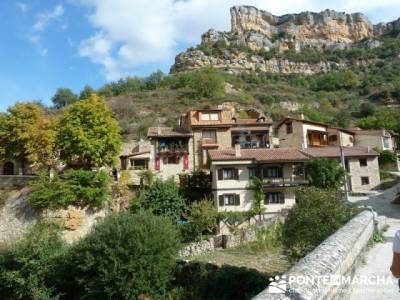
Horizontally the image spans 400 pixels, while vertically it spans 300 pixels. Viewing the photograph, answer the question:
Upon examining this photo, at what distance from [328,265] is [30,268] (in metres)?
21.9

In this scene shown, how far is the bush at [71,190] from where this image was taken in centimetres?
3027

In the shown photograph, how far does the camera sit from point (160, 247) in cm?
2125

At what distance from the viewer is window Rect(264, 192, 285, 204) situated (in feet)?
113

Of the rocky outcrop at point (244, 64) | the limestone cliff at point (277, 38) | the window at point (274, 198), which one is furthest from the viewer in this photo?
the limestone cliff at point (277, 38)

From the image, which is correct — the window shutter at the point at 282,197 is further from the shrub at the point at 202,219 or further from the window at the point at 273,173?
the shrub at the point at 202,219

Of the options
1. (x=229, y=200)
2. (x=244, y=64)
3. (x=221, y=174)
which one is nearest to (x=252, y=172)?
(x=221, y=174)

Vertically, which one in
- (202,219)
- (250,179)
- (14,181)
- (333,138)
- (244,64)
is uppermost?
(244,64)

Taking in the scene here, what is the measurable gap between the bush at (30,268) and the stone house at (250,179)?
49.8 ft

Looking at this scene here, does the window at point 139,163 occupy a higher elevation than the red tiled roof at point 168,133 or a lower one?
lower

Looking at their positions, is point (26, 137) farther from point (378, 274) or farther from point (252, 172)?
point (378, 274)

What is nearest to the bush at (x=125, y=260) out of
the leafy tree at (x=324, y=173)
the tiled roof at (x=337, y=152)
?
the leafy tree at (x=324, y=173)

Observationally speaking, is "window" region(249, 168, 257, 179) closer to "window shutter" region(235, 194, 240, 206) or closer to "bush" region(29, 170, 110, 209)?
"window shutter" region(235, 194, 240, 206)

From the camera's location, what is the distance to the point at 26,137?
115 ft

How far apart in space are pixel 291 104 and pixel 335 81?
82.5 ft
